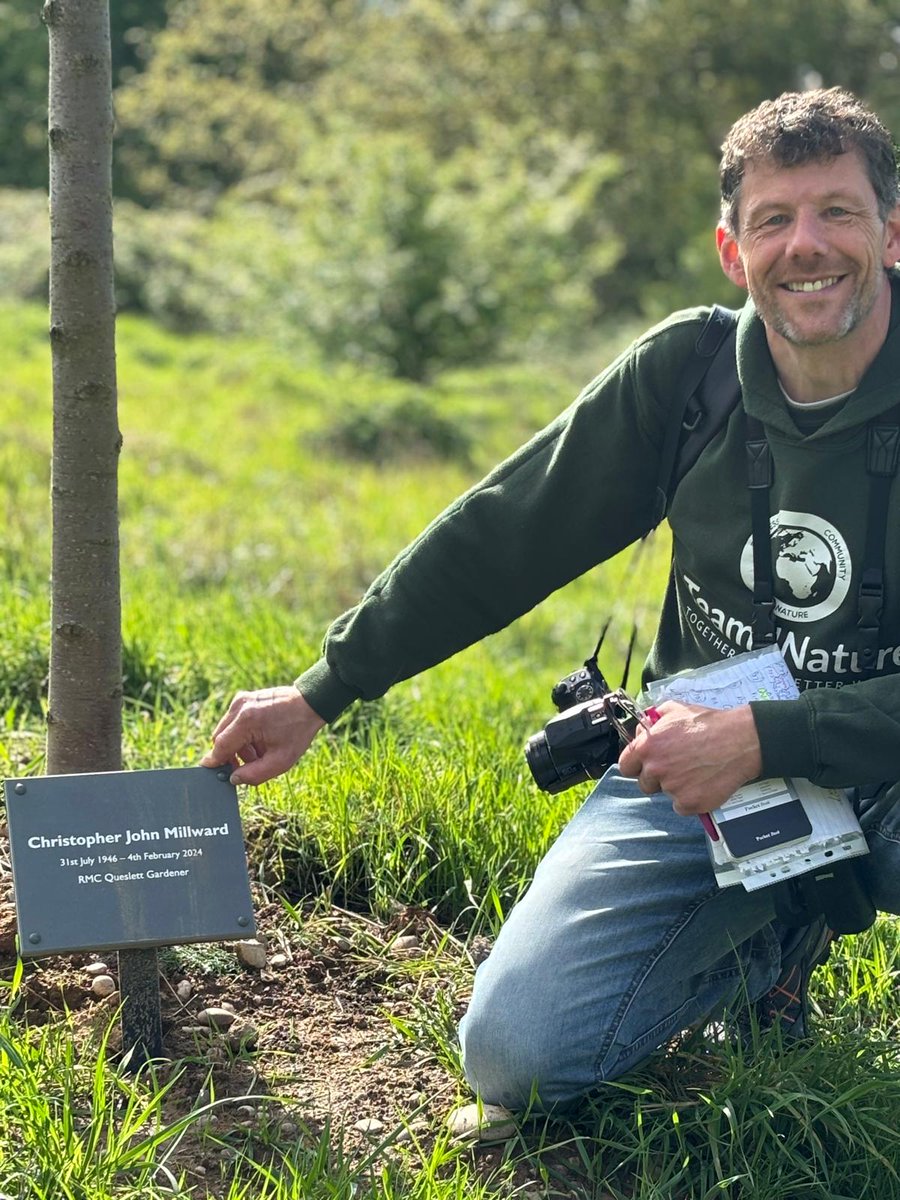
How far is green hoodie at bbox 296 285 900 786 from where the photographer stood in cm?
285

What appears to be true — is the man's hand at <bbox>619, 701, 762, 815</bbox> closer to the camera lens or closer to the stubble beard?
the camera lens

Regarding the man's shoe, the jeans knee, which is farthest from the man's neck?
the jeans knee

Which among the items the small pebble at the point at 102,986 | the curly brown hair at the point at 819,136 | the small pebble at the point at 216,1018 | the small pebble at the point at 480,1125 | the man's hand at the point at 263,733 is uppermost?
the curly brown hair at the point at 819,136

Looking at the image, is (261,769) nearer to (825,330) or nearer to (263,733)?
(263,733)

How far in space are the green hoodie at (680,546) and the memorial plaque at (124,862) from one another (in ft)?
1.43

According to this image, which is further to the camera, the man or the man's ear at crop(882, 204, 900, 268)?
the man's ear at crop(882, 204, 900, 268)

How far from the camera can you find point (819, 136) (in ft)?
9.67

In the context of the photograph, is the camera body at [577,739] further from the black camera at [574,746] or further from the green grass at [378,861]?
the green grass at [378,861]

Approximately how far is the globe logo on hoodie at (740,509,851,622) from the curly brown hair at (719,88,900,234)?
672 mm

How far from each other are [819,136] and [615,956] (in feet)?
5.52

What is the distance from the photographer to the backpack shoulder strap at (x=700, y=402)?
3.06 meters

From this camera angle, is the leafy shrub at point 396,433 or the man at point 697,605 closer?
the man at point 697,605

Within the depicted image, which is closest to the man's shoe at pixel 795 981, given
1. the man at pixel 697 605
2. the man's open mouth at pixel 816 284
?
the man at pixel 697 605

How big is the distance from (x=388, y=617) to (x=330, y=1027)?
0.85 meters
